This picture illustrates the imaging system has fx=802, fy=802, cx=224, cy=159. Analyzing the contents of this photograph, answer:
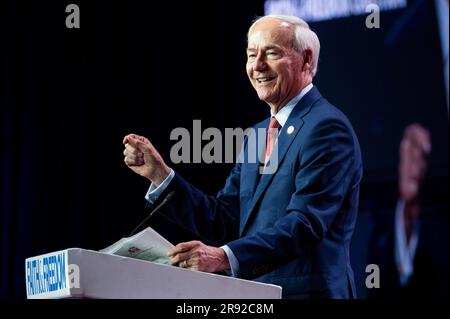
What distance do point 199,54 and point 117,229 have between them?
92cm

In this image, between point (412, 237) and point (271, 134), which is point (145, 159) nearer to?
point (271, 134)

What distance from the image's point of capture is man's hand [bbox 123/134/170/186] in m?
2.45

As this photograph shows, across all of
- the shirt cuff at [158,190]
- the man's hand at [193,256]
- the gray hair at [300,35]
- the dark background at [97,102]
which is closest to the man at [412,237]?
the dark background at [97,102]

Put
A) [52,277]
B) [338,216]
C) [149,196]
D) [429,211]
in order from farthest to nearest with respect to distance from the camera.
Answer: [429,211] → [149,196] → [338,216] → [52,277]

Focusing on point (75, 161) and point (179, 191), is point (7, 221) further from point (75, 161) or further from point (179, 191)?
point (179, 191)

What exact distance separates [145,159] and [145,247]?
1.56 feet

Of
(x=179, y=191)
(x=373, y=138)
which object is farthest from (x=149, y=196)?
(x=373, y=138)

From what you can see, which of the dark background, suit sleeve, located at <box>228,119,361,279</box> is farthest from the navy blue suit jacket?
the dark background

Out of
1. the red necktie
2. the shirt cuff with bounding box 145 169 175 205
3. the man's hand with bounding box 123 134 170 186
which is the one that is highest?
the red necktie

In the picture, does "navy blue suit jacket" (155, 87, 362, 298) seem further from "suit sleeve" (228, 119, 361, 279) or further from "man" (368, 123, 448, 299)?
"man" (368, 123, 448, 299)

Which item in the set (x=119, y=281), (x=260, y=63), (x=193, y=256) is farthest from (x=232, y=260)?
(x=260, y=63)

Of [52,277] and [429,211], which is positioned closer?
[52,277]

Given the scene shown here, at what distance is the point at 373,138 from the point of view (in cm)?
334

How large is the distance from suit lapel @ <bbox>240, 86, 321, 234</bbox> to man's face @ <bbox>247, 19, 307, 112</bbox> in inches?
2.9
